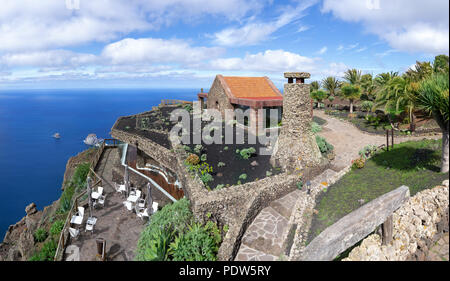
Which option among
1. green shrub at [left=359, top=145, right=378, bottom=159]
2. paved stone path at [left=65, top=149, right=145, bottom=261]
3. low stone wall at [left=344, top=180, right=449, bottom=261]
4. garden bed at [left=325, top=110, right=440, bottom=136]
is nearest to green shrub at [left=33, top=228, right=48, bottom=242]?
paved stone path at [left=65, top=149, right=145, bottom=261]

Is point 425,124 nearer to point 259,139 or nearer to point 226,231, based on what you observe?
point 259,139

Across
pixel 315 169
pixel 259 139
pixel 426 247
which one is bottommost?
pixel 426 247

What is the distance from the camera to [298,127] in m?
14.9

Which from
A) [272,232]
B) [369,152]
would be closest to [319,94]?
[369,152]

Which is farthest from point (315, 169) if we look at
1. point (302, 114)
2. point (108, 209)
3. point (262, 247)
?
point (108, 209)

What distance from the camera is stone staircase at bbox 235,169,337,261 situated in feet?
34.0

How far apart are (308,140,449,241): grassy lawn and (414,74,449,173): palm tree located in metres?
1.72

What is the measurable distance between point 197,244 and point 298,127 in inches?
354

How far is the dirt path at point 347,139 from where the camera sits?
17.4 metres

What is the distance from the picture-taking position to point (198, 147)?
62.4 ft

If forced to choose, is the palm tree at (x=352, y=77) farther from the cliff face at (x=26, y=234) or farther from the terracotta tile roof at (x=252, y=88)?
the cliff face at (x=26, y=234)
